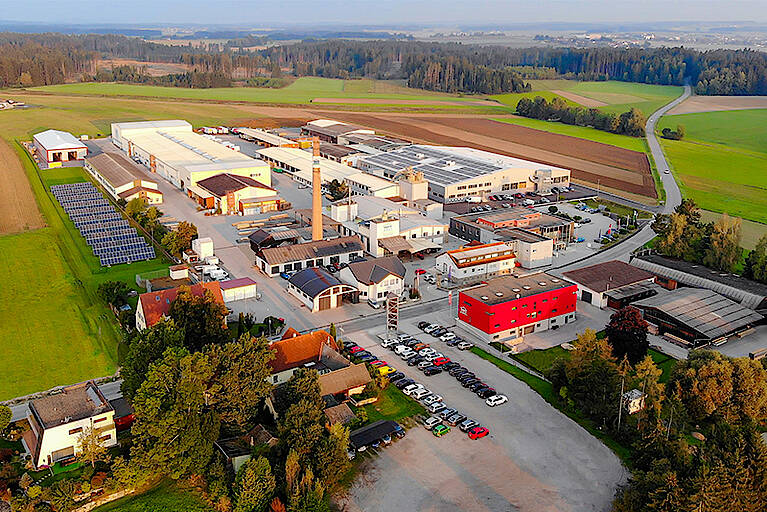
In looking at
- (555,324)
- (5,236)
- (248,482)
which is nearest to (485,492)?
(248,482)

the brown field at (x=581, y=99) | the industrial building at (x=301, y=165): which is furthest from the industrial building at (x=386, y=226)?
the brown field at (x=581, y=99)

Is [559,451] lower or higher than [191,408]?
lower

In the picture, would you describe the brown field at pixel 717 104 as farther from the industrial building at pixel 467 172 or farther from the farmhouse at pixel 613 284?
the farmhouse at pixel 613 284

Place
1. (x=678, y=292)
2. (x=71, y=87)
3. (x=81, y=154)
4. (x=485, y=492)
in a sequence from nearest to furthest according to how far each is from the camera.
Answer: (x=485, y=492), (x=678, y=292), (x=81, y=154), (x=71, y=87)

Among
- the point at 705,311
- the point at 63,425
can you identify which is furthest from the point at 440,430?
the point at 705,311

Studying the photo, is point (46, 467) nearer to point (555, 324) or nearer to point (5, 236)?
point (555, 324)

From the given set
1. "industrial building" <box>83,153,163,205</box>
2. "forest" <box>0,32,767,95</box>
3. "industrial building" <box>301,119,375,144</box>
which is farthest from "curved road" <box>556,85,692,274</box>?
"forest" <box>0,32,767,95</box>
